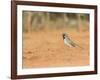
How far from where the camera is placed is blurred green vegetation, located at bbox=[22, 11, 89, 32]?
1958mm

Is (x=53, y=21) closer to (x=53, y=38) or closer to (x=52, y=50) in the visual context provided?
(x=53, y=38)

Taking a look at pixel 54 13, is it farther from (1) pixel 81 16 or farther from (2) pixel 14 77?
(2) pixel 14 77

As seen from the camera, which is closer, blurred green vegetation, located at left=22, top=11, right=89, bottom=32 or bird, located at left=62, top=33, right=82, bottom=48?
blurred green vegetation, located at left=22, top=11, right=89, bottom=32

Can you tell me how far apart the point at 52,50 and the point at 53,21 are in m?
0.27

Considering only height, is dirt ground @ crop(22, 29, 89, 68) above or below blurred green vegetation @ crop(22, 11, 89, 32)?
below

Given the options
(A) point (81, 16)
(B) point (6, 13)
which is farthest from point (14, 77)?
(A) point (81, 16)

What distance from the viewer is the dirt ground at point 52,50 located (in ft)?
6.43

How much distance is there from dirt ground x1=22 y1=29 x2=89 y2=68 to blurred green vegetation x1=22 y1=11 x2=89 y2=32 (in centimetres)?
5

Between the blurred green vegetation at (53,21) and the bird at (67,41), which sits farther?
the bird at (67,41)

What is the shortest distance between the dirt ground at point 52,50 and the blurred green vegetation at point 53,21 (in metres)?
0.05

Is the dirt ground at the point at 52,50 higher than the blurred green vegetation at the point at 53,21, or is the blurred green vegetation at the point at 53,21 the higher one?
the blurred green vegetation at the point at 53,21

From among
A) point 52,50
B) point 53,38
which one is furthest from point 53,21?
point 52,50

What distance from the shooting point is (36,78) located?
197cm

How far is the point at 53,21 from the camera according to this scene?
6.70 ft
